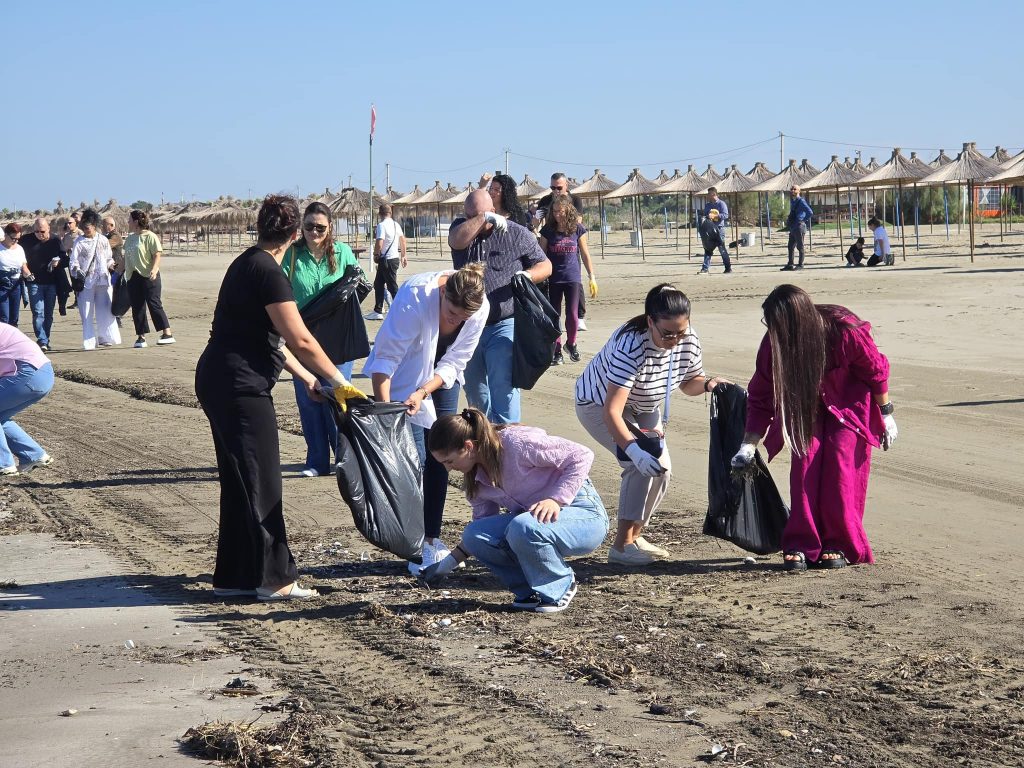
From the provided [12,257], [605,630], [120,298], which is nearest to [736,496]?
[605,630]

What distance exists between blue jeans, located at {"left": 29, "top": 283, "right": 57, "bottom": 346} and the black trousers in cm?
1247

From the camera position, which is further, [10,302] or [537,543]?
[10,302]

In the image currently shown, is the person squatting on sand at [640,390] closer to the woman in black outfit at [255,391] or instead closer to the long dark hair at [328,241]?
the woman in black outfit at [255,391]

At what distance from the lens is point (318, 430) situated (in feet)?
27.2

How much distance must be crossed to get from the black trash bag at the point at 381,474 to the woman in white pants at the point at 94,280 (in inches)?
471

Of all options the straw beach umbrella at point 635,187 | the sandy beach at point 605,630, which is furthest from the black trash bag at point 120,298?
the straw beach umbrella at point 635,187

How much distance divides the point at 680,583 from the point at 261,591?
75.7 inches

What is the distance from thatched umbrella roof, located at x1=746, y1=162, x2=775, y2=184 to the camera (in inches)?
1672

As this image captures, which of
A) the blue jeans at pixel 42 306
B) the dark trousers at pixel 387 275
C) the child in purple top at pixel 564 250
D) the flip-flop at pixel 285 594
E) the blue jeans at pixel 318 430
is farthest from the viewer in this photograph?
the dark trousers at pixel 387 275

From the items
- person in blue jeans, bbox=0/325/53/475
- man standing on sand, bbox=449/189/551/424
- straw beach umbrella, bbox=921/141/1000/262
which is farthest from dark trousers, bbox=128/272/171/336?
straw beach umbrella, bbox=921/141/1000/262

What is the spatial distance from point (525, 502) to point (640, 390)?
A: 2.79 feet

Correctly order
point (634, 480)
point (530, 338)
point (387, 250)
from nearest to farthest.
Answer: point (634, 480)
point (530, 338)
point (387, 250)

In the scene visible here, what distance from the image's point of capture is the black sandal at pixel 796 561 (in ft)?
19.4

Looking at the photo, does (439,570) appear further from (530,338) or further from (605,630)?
(530,338)
